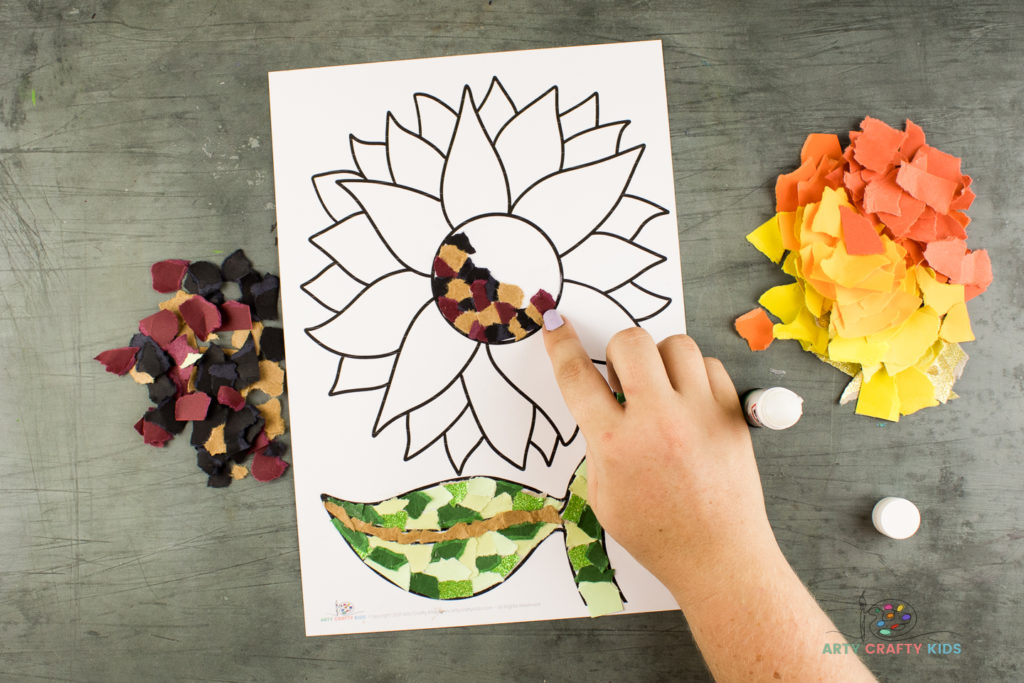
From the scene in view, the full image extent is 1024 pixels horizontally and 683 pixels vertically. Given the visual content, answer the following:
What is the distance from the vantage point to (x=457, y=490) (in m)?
0.89

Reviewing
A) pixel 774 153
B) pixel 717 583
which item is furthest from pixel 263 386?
pixel 774 153

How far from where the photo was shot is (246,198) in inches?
35.3

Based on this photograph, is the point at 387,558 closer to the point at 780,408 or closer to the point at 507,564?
the point at 507,564

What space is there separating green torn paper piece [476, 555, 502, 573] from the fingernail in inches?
14.2

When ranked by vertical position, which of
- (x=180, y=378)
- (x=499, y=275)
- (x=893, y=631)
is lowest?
(x=893, y=631)

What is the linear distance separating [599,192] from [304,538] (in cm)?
70

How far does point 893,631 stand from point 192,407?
1.14 metres

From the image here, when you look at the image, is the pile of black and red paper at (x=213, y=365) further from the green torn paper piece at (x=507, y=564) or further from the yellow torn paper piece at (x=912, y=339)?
the yellow torn paper piece at (x=912, y=339)

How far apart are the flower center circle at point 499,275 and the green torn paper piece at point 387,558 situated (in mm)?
361

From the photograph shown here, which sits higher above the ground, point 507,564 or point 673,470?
point 673,470

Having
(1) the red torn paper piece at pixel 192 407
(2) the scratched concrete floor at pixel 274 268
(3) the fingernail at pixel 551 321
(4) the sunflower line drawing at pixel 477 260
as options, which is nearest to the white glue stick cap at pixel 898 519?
(2) the scratched concrete floor at pixel 274 268

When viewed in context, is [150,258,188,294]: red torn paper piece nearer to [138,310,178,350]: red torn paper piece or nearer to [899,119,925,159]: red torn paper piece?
[138,310,178,350]: red torn paper piece

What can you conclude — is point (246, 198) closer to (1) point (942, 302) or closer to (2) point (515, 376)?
(2) point (515, 376)

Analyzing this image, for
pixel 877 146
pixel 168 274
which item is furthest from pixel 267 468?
pixel 877 146
